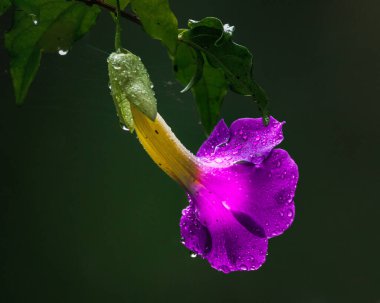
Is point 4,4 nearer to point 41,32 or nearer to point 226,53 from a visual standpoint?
point 41,32

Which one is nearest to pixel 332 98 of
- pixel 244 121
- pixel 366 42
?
pixel 366 42

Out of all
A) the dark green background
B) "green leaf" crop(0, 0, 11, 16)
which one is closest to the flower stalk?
"green leaf" crop(0, 0, 11, 16)

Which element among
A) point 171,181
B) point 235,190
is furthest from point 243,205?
point 171,181

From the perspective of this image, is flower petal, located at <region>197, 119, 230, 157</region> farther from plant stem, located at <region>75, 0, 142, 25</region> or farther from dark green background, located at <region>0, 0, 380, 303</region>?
dark green background, located at <region>0, 0, 380, 303</region>

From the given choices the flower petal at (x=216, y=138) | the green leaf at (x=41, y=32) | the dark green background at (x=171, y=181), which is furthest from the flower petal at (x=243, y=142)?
the dark green background at (x=171, y=181)

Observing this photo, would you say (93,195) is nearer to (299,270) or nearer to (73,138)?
(73,138)

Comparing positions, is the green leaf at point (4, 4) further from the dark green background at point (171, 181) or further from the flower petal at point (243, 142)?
the dark green background at point (171, 181)
